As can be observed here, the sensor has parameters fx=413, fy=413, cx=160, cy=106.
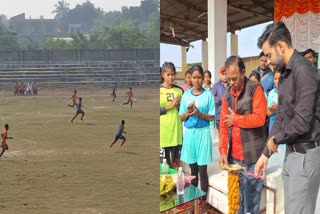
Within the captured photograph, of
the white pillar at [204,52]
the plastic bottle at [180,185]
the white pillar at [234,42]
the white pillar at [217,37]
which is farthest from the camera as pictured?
the white pillar at [204,52]

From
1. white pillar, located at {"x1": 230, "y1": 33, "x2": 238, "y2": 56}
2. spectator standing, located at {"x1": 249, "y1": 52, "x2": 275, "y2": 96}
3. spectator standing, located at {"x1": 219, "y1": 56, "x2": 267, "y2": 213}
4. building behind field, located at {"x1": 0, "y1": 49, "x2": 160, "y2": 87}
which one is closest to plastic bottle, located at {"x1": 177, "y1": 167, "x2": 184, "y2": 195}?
spectator standing, located at {"x1": 219, "y1": 56, "x2": 267, "y2": 213}

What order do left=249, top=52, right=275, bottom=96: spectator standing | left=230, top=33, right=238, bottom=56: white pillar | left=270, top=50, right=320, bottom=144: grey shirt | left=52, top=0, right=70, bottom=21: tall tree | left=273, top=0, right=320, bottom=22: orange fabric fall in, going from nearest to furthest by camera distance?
left=270, top=50, right=320, bottom=144: grey shirt
left=52, top=0, right=70, bottom=21: tall tree
left=249, top=52, right=275, bottom=96: spectator standing
left=273, top=0, right=320, bottom=22: orange fabric
left=230, top=33, right=238, bottom=56: white pillar

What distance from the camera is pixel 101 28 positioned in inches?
59.2

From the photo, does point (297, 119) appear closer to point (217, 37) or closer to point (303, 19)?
point (217, 37)

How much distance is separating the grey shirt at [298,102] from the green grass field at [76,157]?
18.4 inches

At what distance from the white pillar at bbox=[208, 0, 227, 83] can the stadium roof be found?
3.61ft

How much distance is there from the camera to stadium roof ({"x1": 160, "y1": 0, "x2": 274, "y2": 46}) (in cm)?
762

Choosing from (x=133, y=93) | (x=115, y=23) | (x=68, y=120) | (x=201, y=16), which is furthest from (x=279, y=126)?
(x=201, y=16)

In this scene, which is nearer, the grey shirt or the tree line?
the grey shirt

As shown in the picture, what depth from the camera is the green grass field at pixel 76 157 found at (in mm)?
1547

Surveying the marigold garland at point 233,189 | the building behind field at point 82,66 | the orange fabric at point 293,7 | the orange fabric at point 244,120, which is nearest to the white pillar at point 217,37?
the orange fabric at point 293,7

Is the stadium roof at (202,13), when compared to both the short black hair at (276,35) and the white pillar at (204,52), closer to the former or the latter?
the white pillar at (204,52)

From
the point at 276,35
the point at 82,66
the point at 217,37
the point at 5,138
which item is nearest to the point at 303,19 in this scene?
the point at 217,37

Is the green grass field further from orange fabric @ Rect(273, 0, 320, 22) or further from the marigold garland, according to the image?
orange fabric @ Rect(273, 0, 320, 22)
